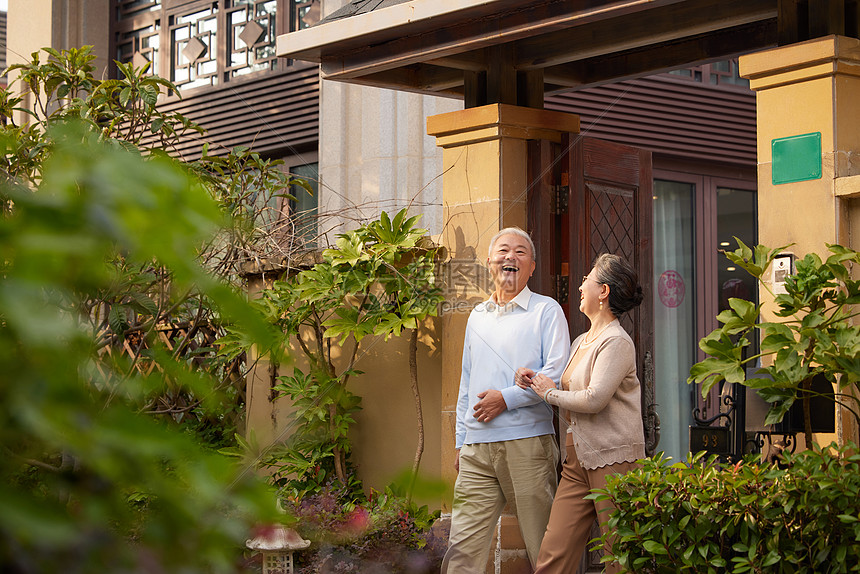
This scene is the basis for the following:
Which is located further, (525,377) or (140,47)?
(140,47)

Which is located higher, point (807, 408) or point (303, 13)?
point (303, 13)

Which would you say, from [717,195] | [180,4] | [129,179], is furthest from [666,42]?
[180,4]

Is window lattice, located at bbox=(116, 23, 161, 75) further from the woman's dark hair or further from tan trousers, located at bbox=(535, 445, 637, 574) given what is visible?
tan trousers, located at bbox=(535, 445, 637, 574)

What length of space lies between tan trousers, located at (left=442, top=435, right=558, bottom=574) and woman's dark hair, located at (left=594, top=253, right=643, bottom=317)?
816 mm

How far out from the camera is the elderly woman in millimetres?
5098

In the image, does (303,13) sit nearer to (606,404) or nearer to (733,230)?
(733,230)

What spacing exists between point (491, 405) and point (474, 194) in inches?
63.6

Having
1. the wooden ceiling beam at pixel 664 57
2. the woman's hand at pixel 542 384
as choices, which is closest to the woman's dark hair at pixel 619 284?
the woman's hand at pixel 542 384

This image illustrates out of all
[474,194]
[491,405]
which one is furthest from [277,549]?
[474,194]

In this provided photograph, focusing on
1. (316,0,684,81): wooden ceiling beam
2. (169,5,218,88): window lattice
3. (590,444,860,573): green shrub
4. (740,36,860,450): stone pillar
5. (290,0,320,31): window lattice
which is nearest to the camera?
(590,444,860,573): green shrub

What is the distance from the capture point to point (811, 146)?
5047 mm

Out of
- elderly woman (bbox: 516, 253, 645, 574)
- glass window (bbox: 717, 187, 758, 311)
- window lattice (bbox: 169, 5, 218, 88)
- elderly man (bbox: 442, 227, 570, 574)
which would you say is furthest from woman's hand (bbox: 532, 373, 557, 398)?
window lattice (bbox: 169, 5, 218, 88)

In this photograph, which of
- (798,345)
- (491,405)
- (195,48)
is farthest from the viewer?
(195,48)

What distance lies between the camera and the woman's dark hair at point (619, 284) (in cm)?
535
